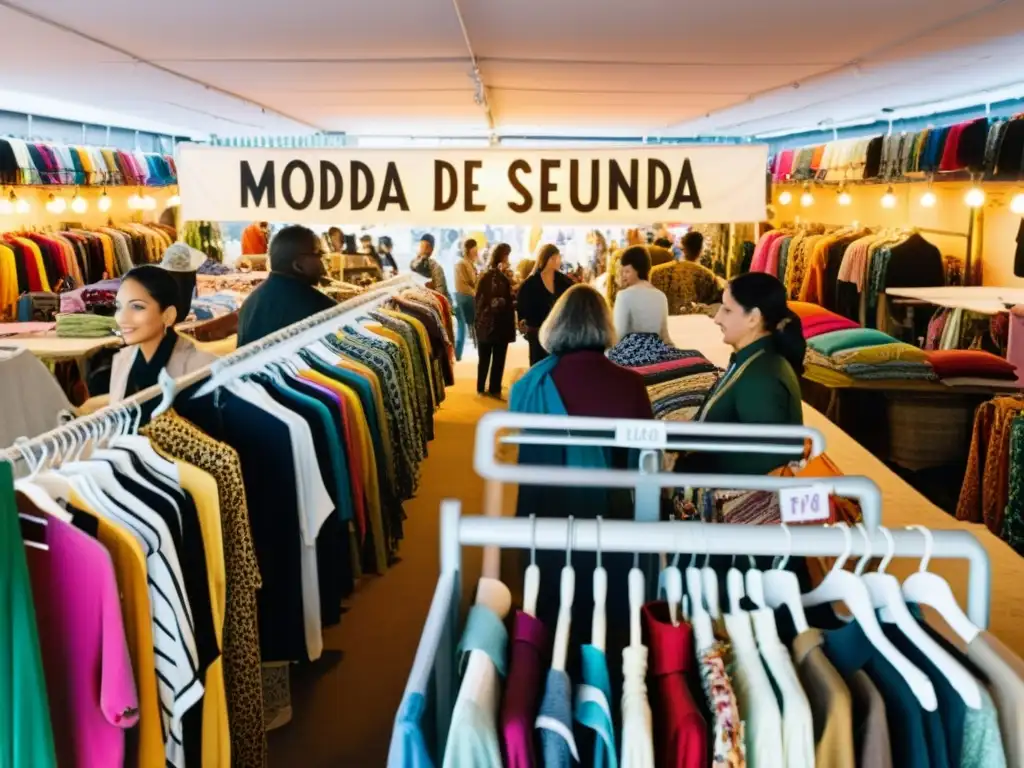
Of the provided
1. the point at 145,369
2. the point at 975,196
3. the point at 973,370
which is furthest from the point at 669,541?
the point at 975,196

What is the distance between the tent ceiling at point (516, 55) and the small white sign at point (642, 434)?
2.34 metres

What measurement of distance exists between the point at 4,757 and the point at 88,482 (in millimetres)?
572

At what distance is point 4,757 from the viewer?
181cm

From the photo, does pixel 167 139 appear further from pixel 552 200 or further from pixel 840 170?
pixel 552 200

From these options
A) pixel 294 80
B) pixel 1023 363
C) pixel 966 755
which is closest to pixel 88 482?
pixel 966 755

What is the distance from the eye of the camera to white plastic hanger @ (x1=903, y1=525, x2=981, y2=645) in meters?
1.63

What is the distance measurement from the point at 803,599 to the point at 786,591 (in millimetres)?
106

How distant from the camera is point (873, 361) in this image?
243 inches

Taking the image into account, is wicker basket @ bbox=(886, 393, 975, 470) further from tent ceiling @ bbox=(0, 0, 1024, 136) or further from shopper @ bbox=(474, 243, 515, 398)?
shopper @ bbox=(474, 243, 515, 398)

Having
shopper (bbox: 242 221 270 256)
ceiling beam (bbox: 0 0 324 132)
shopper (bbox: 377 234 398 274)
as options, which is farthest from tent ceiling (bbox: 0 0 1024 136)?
shopper (bbox: 377 234 398 274)

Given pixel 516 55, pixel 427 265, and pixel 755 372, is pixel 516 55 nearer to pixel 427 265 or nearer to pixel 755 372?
pixel 755 372

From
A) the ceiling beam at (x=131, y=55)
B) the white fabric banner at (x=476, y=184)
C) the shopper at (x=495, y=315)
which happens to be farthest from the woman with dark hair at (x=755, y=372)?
the shopper at (x=495, y=315)

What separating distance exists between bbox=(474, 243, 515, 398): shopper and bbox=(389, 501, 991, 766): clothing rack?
24.8 feet

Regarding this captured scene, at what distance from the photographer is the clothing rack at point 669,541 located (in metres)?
1.68
